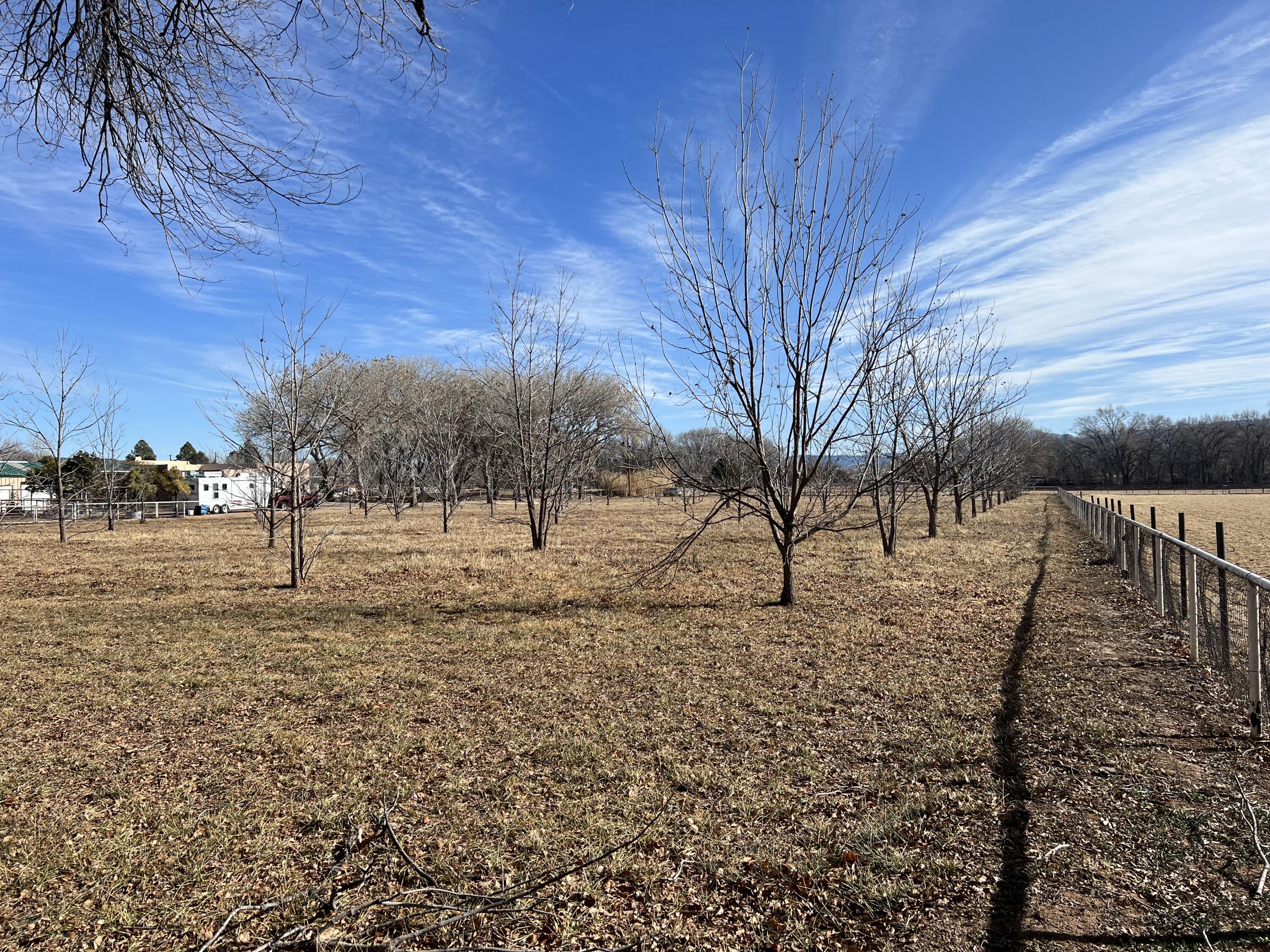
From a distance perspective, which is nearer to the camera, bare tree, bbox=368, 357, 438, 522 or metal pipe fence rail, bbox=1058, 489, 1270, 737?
metal pipe fence rail, bbox=1058, 489, 1270, 737

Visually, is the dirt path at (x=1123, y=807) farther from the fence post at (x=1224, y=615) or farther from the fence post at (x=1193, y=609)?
the fence post at (x=1224, y=615)

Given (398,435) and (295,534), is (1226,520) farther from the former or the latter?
(398,435)

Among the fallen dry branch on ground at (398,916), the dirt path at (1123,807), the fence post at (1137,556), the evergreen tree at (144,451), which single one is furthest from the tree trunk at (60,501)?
the evergreen tree at (144,451)

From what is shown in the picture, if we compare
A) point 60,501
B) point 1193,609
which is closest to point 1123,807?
point 1193,609

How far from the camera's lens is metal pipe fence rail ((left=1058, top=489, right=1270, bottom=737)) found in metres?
4.29

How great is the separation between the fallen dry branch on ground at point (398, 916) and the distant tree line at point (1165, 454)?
97.9 m

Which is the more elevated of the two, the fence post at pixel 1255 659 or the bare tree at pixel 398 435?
the bare tree at pixel 398 435

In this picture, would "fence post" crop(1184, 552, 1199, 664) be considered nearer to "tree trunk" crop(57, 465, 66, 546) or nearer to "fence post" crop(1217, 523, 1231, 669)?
"fence post" crop(1217, 523, 1231, 669)

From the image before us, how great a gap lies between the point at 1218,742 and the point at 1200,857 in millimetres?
1715

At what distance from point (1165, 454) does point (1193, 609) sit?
11060cm

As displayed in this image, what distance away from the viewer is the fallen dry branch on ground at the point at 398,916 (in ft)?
8.07

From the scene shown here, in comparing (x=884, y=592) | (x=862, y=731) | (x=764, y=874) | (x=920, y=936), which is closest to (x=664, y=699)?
(x=862, y=731)

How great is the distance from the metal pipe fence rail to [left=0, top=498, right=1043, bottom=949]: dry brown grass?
1.53m

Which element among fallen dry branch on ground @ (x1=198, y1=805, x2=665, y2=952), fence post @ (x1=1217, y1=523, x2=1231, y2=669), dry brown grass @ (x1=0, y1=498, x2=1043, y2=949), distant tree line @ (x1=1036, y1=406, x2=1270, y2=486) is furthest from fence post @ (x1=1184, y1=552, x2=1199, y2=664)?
distant tree line @ (x1=1036, y1=406, x2=1270, y2=486)
